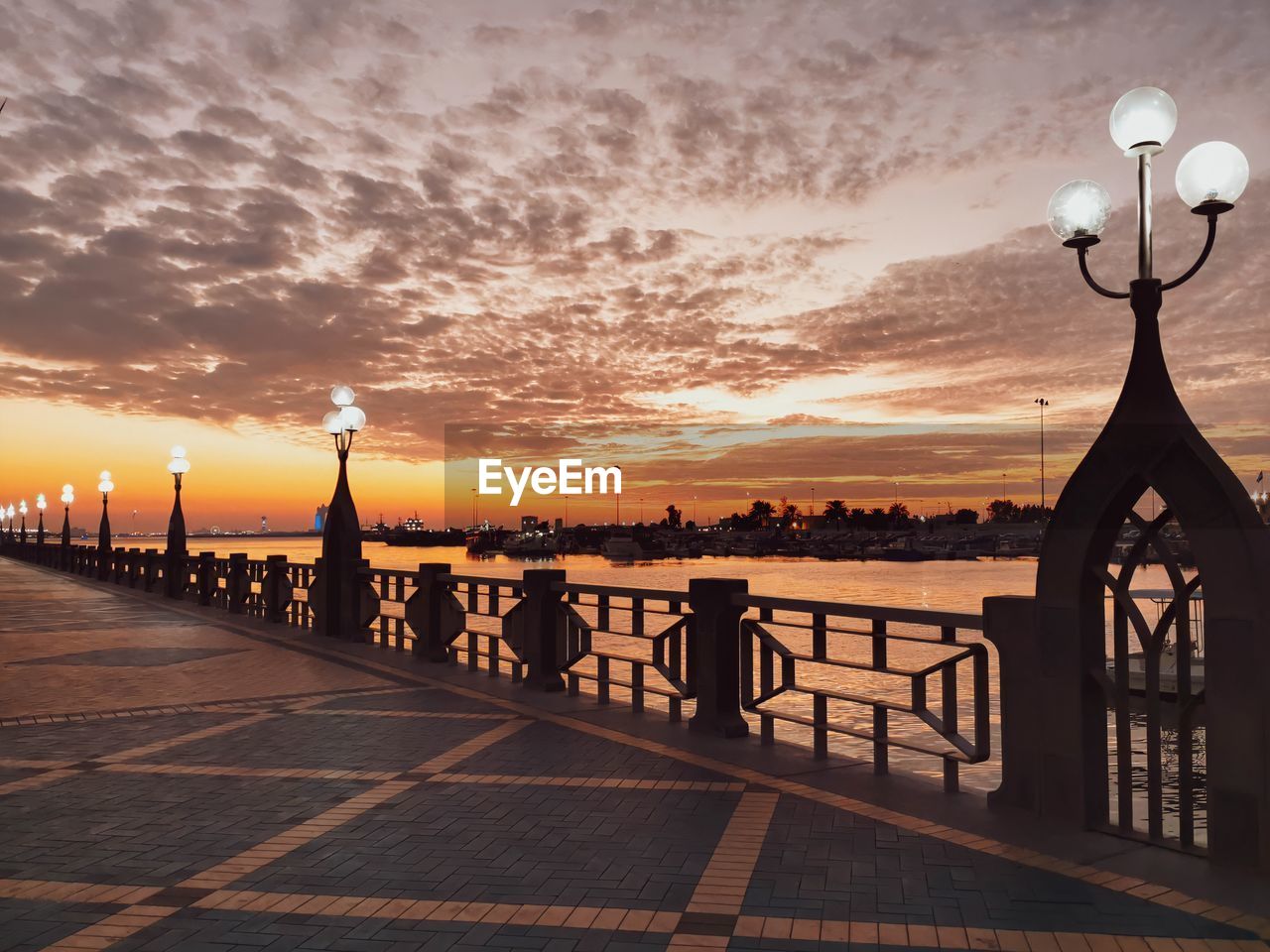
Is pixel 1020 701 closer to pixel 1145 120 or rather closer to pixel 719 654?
pixel 719 654

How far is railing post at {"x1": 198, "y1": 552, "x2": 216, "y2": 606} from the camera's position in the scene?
25.0m

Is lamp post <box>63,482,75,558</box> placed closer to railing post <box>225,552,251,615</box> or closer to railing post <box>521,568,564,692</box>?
railing post <box>225,552,251,615</box>

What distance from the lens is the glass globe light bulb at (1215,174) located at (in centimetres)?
566

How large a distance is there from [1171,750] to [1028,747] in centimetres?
1887

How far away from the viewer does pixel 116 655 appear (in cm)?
1488

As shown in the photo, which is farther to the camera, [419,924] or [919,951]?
[419,924]

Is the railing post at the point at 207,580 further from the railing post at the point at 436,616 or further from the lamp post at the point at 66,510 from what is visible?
the lamp post at the point at 66,510

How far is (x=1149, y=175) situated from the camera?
5.91 metres

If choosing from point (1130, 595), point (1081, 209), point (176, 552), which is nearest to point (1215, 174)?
point (1081, 209)

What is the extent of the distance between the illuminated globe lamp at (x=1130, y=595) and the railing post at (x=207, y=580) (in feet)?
74.2

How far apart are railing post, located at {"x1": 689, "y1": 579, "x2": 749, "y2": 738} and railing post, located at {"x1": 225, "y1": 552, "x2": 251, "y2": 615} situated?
1587 centimetres

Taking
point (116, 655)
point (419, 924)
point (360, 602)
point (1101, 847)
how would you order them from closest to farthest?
point (419, 924) < point (1101, 847) < point (116, 655) < point (360, 602)

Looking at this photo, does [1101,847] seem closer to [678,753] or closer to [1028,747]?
[1028,747]

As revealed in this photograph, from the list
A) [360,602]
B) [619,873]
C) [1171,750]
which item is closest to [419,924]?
[619,873]
